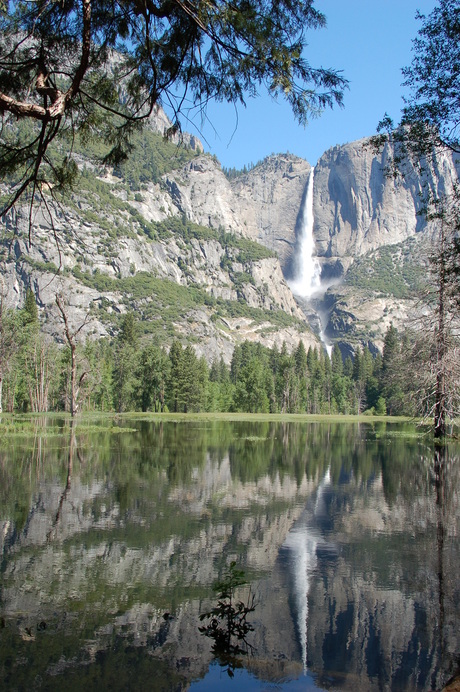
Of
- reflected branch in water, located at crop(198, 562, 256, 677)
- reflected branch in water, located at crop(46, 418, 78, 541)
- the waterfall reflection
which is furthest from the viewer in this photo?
reflected branch in water, located at crop(46, 418, 78, 541)

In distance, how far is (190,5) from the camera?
9156 millimetres

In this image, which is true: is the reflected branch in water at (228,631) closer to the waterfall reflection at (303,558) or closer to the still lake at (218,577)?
the still lake at (218,577)

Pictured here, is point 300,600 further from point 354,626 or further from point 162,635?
point 162,635

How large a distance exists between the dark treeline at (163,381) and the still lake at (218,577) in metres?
43.2

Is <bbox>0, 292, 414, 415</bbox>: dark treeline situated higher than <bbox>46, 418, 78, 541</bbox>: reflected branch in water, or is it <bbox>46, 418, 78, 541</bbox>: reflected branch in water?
<bbox>0, 292, 414, 415</bbox>: dark treeline

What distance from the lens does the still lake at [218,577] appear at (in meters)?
6.54

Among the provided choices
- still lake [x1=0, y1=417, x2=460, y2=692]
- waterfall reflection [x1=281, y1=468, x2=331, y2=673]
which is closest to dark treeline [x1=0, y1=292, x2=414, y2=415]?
still lake [x1=0, y1=417, x2=460, y2=692]

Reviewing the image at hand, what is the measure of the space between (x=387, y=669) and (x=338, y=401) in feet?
467

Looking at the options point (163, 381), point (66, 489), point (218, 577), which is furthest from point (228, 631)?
point (163, 381)

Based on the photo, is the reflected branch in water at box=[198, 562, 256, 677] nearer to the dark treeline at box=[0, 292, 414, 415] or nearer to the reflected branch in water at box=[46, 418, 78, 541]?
the reflected branch in water at box=[46, 418, 78, 541]

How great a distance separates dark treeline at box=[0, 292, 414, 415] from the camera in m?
74.7

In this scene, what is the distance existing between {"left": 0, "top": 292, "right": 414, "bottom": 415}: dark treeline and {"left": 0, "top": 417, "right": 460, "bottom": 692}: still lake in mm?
43203

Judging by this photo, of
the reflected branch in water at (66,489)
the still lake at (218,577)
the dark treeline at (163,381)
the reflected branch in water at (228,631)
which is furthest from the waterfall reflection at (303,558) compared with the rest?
the dark treeline at (163,381)

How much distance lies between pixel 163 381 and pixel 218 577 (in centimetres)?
9209
